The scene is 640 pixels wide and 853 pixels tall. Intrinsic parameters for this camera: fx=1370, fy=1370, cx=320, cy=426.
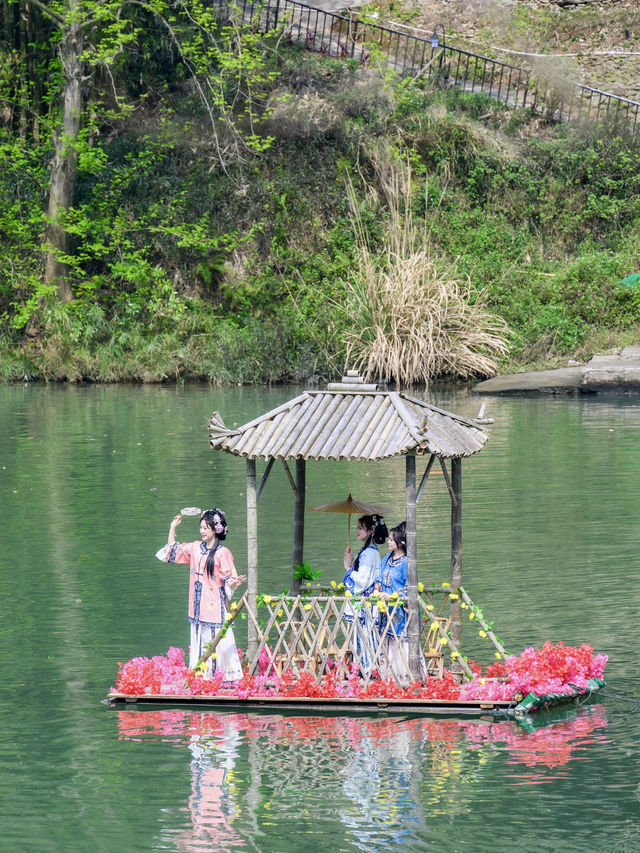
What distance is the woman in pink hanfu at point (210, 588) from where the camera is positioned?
1167 centimetres

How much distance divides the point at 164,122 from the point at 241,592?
33.0 m

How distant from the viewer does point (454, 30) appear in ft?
164

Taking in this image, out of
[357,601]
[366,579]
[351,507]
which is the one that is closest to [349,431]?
[351,507]

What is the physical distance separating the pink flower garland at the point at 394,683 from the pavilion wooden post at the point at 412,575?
23 centimetres

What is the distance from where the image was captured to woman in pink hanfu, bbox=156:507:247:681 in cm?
1167

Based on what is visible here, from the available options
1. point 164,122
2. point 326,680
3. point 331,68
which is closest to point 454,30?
point 331,68

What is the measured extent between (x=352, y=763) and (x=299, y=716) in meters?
1.29

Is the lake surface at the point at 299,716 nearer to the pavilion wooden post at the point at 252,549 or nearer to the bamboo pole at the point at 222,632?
the bamboo pole at the point at 222,632

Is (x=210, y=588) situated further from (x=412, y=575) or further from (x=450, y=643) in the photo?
(x=450, y=643)

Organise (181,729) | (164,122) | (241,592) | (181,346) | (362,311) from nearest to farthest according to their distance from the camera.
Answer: (181,729)
(241,592)
(362,311)
(181,346)
(164,122)

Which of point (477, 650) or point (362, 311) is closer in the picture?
point (477, 650)

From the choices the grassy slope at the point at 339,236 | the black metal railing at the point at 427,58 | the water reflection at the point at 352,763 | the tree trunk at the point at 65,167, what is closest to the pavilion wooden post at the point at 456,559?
the water reflection at the point at 352,763

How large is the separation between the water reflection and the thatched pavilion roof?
85.6 inches

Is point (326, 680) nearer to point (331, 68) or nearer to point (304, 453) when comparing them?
point (304, 453)
